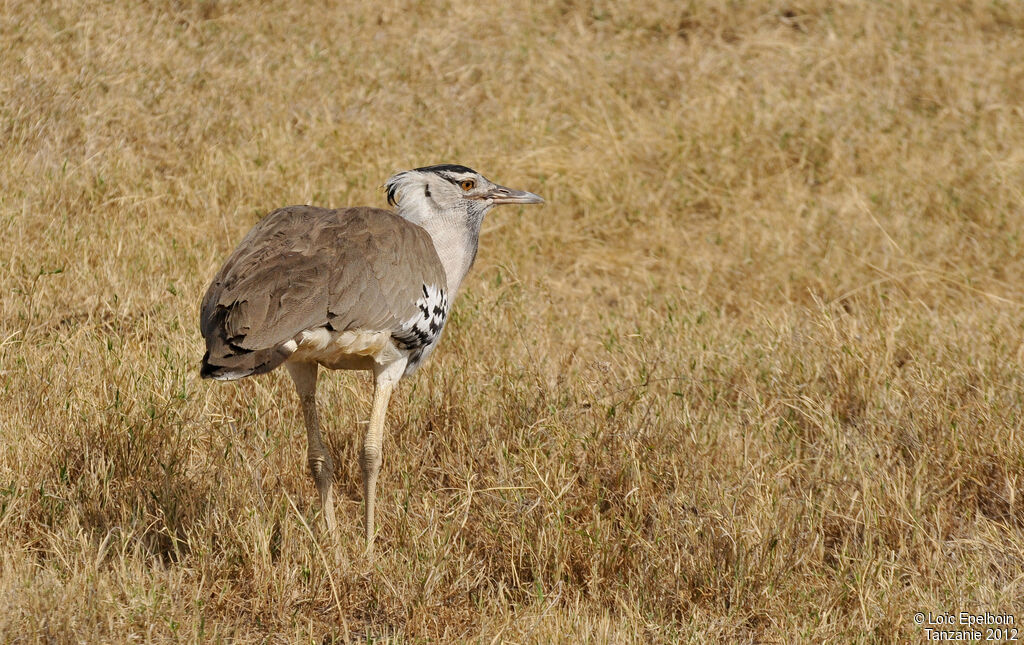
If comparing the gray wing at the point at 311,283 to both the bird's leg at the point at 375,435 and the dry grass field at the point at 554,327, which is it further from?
the dry grass field at the point at 554,327

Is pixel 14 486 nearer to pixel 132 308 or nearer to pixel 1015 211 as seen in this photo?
pixel 132 308

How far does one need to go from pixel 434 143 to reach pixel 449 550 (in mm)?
3938

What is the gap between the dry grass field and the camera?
352 cm

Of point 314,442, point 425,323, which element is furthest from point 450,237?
point 314,442

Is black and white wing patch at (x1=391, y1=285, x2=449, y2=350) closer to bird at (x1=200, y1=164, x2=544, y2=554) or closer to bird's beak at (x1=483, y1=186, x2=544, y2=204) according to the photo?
bird at (x1=200, y1=164, x2=544, y2=554)

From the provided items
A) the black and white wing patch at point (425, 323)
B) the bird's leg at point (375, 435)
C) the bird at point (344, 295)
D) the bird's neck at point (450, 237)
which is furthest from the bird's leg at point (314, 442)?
the bird's neck at point (450, 237)

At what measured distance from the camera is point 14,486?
366 centimetres

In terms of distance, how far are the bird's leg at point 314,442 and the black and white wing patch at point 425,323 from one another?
348mm

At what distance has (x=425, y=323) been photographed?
154 inches

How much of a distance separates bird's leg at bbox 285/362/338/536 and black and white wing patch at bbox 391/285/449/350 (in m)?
0.35

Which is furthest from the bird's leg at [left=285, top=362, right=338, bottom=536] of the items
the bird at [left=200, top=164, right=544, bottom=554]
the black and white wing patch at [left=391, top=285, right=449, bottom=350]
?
the black and white wing patch at [left=391, top=285, right=449, bottom=350]

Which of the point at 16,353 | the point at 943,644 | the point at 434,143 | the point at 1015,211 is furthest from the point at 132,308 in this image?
the point at 1015,211

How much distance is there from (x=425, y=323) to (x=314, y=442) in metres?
0.59

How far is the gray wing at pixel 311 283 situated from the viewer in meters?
3.28
